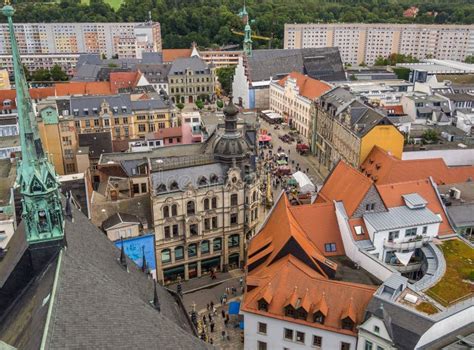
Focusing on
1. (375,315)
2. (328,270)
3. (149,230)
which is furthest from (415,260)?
(149,230)

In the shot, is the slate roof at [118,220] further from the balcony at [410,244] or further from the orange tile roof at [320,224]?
the balcony at [410,244]

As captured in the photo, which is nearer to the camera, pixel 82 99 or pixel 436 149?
pixel 436 149

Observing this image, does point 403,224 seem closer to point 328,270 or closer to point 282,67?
point 328,270

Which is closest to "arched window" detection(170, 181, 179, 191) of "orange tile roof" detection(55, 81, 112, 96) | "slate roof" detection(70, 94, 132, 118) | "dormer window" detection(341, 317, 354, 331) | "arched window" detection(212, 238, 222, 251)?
"arched window" detection(212, 238, 222, 251)

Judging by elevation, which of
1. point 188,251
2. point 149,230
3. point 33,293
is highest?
point 33,293

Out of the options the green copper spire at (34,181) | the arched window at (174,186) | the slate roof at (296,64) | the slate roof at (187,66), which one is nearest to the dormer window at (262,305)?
the green copper spire at (34,181)

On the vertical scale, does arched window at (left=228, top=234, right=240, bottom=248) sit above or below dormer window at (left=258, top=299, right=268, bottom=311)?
below

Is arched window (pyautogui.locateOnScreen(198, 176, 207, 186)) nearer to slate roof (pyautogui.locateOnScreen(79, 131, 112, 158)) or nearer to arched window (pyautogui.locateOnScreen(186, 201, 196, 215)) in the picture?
arched window (pyautogui.locateOnScreen(186, 201, 196, 215))
